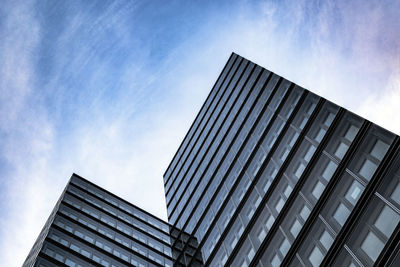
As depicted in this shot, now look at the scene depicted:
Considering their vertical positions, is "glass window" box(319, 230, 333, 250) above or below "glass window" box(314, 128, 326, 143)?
below

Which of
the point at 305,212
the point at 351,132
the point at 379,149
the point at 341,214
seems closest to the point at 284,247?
the point at 305,212

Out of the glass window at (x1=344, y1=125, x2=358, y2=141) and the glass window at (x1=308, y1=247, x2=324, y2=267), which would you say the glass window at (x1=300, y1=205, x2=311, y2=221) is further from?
the glass window at (x1=344, y1=125, x2=358, y2=141)

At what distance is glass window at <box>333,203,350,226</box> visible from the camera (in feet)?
53.7

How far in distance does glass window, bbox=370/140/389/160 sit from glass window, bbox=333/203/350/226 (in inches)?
97.3

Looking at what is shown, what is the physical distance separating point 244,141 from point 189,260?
10043 millimetres

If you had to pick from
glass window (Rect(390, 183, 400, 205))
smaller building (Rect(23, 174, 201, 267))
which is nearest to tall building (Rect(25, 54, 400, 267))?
glass window (Rect(390, 183, 400, 205))

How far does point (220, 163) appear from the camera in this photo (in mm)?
33000

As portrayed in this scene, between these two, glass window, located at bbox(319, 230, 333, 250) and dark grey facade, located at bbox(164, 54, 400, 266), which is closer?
dark grey facade, located at bbox(164, 54, 400, 266)

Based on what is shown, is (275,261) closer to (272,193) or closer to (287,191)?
(287,191)

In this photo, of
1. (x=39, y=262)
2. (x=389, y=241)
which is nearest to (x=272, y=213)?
(x=389, y=241)

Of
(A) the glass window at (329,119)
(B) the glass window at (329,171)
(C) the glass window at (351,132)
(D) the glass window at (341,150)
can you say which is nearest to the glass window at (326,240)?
(B) the glass window at (329,171)

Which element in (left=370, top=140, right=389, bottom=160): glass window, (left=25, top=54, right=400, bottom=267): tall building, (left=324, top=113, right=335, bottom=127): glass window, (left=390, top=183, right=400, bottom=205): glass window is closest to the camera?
(left=390, top=183, right=400, bottom=205): glass window

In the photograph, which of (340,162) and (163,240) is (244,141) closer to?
(340,162)

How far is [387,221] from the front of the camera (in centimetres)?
1444
